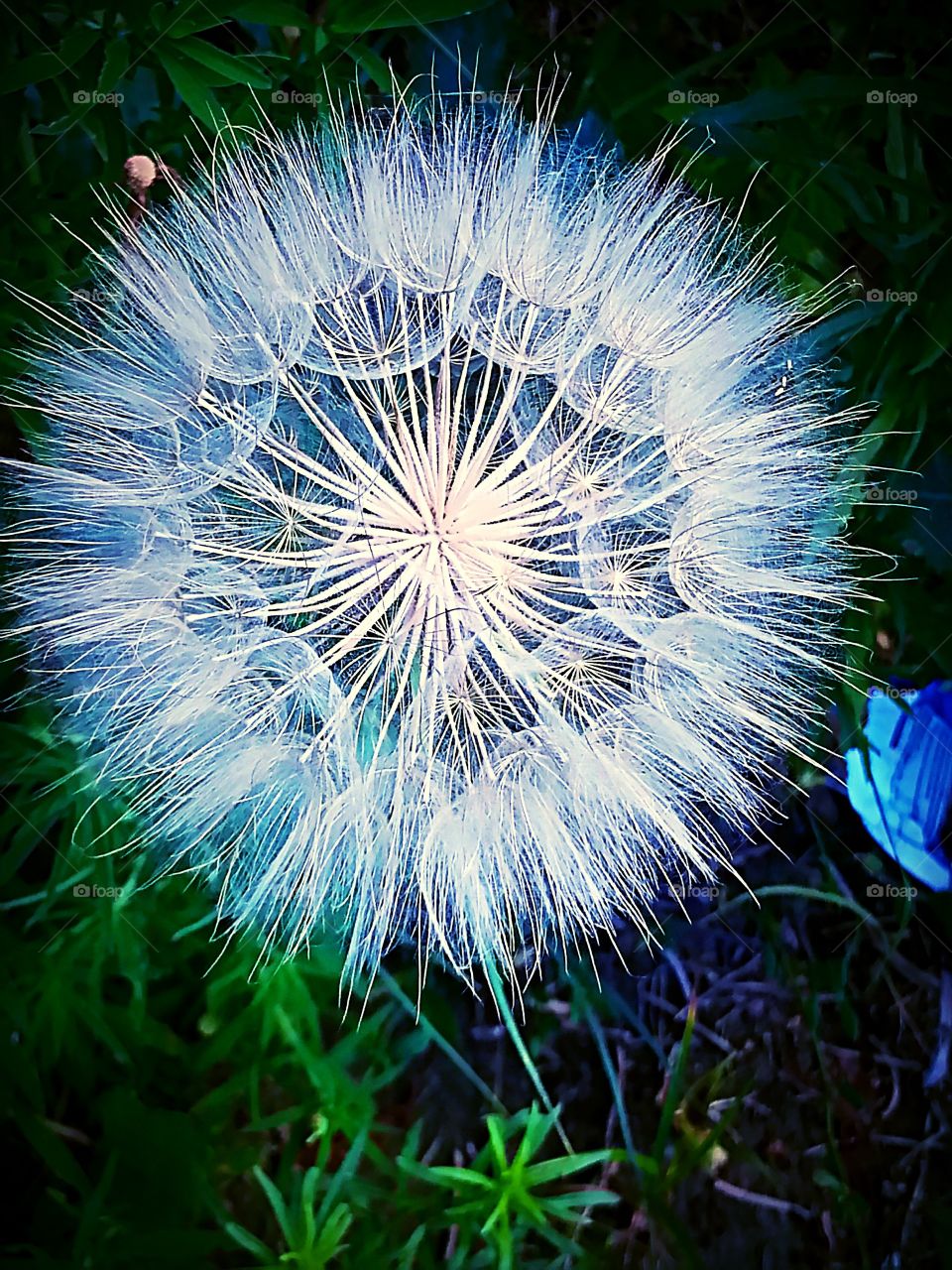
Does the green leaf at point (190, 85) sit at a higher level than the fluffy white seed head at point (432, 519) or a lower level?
higher

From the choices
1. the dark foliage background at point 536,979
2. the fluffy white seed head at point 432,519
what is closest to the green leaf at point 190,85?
the dark foliage background at point 536,979

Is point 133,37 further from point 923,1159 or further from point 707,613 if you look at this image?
point 923,1159

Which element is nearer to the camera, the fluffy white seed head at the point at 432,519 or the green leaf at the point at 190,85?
the fluffy white seed head at the point at 432,519

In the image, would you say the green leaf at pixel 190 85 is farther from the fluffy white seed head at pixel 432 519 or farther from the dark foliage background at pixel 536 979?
the fluffy white seed head at pixel 432 519

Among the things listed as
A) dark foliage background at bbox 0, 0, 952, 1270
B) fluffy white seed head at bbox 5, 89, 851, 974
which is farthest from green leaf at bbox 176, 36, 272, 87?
fluffy white seed head at bbox 5, 89, 851, 974

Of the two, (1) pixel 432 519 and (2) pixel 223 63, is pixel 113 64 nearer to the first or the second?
(2) pixel 223 63

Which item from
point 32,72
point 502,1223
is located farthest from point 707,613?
point 32,72

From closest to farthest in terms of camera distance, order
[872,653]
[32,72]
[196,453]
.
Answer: [196,453], [32,72], [872,653]

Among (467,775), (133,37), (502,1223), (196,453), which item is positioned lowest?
(502,1223)
